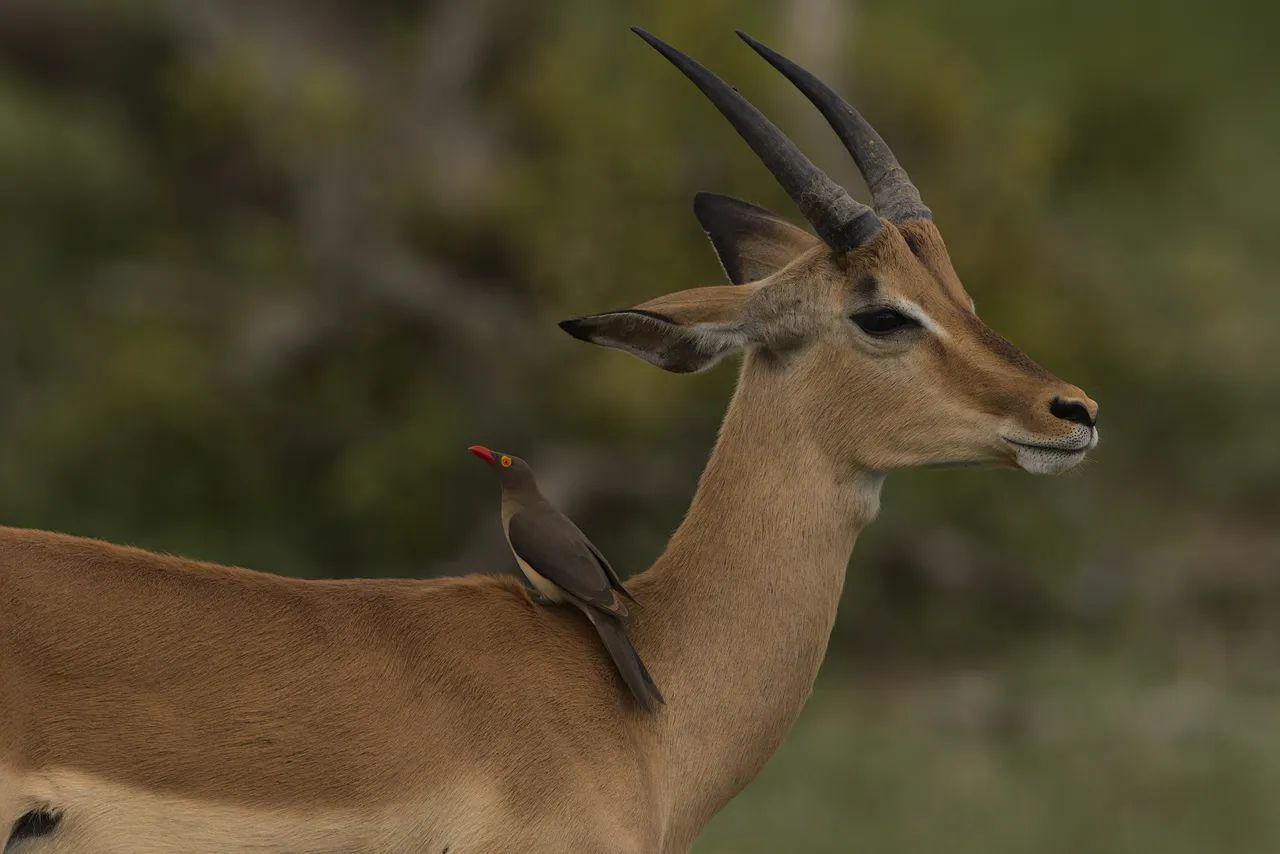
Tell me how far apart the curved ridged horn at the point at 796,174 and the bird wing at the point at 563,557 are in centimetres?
121

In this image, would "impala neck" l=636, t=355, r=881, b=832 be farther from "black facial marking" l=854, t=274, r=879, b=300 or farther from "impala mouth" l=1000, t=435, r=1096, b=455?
"impala mouth" l=1000, t=435, r=1096, b=455

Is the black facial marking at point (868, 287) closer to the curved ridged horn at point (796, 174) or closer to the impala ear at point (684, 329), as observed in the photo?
Result: the curved ridged horn at point (796, 174)

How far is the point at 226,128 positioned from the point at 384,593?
14.2m

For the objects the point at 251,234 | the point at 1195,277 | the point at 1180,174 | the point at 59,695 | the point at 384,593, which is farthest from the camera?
the point at 1180,174

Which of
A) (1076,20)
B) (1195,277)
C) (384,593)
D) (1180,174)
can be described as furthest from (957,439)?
(1076,20)

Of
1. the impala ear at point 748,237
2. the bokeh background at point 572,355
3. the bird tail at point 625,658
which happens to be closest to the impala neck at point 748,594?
the bird tail at point 625,658

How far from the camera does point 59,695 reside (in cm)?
407

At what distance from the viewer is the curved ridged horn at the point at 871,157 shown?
17.9 ft

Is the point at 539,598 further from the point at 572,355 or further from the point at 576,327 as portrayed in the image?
the point at 572,355

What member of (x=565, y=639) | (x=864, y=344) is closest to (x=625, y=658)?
(x=565, y=639)

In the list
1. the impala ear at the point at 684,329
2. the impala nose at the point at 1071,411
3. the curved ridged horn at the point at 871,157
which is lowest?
the impala ear at the point at 684,329

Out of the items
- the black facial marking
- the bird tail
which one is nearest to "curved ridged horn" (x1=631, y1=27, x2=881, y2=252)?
the black facial marking

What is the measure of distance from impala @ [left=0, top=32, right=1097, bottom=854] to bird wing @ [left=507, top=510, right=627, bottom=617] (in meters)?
0.17

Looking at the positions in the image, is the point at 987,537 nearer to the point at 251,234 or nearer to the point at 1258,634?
the point at 1258,634
